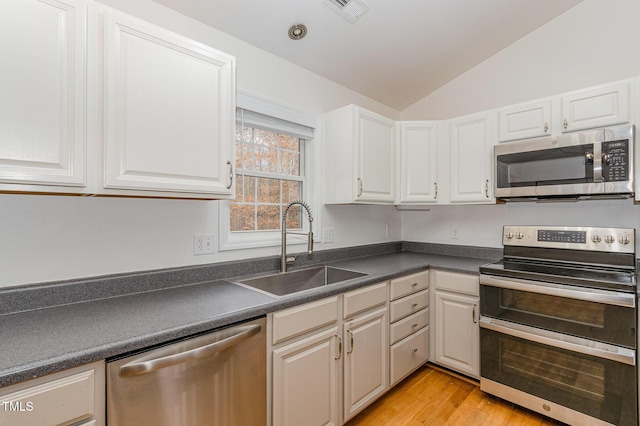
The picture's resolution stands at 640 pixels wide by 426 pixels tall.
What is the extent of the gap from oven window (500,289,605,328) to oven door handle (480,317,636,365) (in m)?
0.10

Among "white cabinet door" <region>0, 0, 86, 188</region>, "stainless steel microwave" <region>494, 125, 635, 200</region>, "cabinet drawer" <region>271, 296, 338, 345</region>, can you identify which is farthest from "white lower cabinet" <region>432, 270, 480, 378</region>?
"white cabinet door" <region>0, 0, 86, 188</region>

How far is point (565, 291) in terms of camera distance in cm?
176

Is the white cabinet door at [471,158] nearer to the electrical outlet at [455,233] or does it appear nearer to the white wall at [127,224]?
the electrical outlet at [455,233]

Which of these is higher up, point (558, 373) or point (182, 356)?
point (182, 356)

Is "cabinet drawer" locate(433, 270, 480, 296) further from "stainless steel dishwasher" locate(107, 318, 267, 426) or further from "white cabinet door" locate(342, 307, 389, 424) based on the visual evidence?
"stainless steel dishwasher" locate(107, 318, 267, 426)

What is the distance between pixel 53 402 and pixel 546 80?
3383mm

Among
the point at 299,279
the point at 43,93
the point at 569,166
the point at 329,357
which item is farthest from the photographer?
the point at 299,279

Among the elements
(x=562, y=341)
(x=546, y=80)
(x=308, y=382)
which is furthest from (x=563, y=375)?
(x=546, y=80)

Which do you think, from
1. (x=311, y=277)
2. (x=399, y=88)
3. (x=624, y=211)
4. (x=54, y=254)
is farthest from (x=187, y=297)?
(x=624, y=211)

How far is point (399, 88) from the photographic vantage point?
2.91m

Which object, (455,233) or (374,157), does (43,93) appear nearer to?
(374,157)

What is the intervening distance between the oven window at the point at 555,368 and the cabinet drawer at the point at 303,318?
3.93 feet

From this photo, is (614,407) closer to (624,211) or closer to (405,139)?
(624,211)

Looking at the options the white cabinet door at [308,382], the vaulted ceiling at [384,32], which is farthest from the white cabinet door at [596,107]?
the white cabinet door at [308,382]
